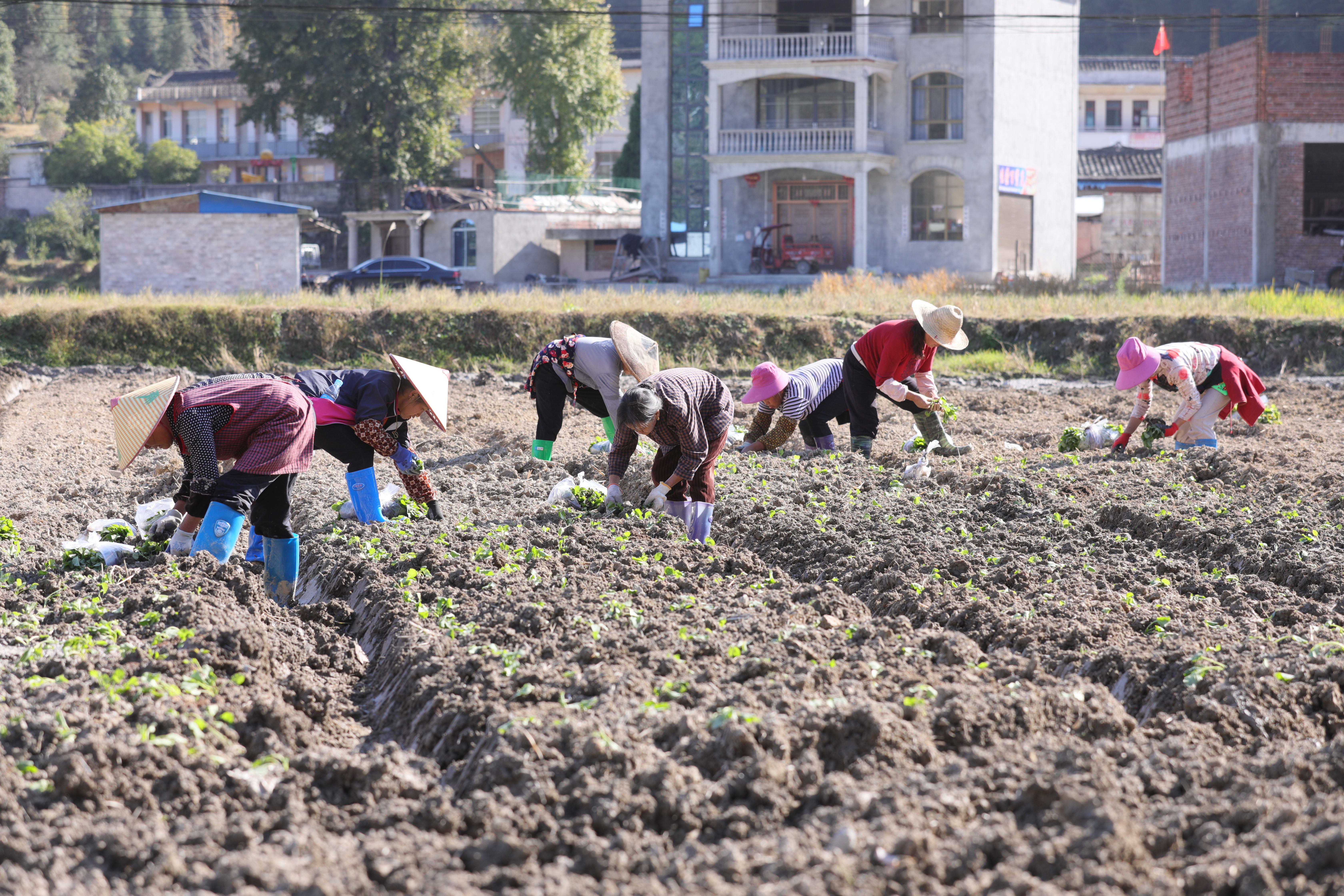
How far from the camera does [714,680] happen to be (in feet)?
15.3

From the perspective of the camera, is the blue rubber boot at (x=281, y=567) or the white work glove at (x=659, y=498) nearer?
the blue rubber boot at (x=281, y=567)

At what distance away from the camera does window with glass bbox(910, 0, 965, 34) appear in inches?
1457

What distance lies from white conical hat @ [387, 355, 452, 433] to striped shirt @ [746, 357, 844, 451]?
3.55m

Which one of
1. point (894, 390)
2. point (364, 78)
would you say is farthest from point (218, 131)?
point (894, 390)

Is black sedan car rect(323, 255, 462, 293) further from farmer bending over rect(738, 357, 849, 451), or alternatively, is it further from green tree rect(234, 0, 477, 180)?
farmer bending over rect(738, 357, 849, 451)

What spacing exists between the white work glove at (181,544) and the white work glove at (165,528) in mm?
487

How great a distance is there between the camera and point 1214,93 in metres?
31.5

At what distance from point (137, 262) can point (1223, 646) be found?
94.2 ft

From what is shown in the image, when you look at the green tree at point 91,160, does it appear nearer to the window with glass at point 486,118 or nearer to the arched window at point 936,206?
the window with glass at point 486,118

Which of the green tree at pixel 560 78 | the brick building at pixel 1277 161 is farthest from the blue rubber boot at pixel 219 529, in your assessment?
the green tree at pixel 560 78

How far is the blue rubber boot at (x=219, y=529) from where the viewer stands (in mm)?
5793

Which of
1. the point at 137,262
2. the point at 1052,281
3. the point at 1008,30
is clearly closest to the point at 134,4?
the point at 137,262

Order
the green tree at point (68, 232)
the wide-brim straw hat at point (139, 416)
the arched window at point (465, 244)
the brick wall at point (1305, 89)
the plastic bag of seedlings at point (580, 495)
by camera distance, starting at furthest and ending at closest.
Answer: the green tree at point (68, 232) < the arched window at point (465, 244) < the brick wall at point (1305, 89) < the plastic bag of seedlings at point (580, 495) < the wide-brim straw hat at point (139, 416)

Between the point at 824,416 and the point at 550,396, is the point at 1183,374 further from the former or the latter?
the point at 550,396
